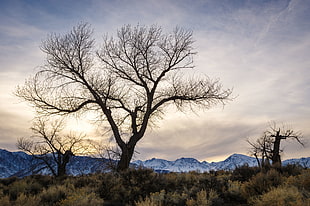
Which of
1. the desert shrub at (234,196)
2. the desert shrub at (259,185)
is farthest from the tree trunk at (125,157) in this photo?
the desert shrub at (259,185)

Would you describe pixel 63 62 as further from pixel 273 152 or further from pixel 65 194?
pixel 273 152

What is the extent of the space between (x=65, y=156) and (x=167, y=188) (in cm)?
1490

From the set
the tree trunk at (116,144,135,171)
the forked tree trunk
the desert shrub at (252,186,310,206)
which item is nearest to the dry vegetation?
the desert shrub at (252,186,310,206)

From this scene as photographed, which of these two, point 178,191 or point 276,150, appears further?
point 276,150

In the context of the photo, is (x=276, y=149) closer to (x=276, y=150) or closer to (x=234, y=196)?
(x=276, y=150)

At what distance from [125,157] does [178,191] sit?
A: 6.42 meters

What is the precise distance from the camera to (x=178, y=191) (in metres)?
8.05

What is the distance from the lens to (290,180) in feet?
23.5

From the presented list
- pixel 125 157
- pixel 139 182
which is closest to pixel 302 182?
pixel 139 182

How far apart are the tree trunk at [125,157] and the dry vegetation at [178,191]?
341cm

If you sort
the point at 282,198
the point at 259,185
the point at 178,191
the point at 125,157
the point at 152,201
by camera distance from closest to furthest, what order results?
the point at 282,198 < the point at 152,201 < the point at 259,185 < the point at 178,191 < the point at 125,157

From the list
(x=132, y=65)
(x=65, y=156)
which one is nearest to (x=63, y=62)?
(x=132, y=65)

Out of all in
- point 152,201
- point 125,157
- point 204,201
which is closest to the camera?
point 152,201

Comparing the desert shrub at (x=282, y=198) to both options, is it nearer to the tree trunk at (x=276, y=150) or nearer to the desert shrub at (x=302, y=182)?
the desert shrub at (x=302, y=182)
